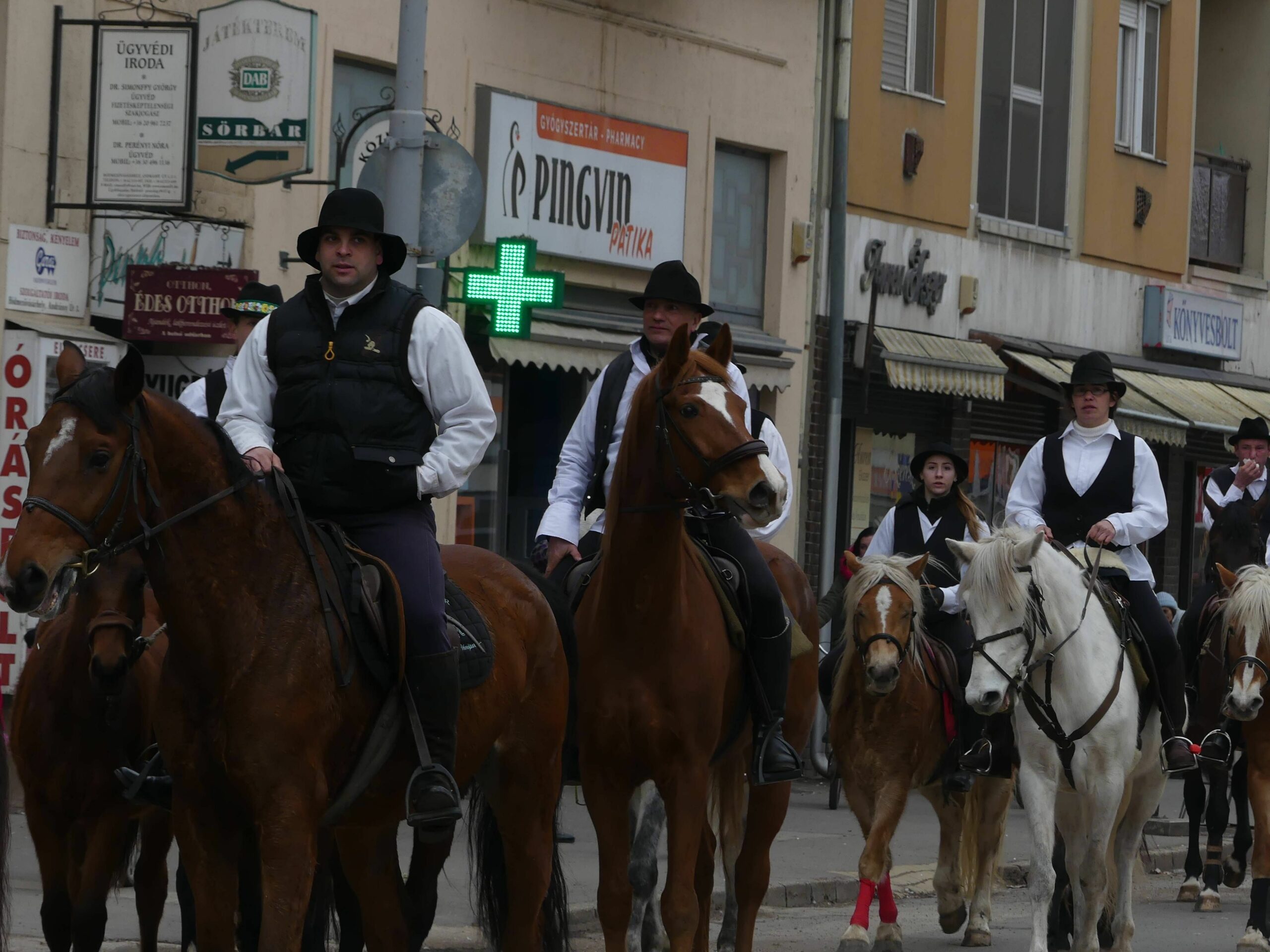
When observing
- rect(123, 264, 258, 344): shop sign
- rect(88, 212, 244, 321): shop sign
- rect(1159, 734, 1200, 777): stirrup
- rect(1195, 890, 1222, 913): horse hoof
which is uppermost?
rect(88, 212, 244, 321): shop sign

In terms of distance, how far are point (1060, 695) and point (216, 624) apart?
520cm

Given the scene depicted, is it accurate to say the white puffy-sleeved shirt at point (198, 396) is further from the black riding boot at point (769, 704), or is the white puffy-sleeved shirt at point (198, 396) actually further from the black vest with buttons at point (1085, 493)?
the black vest with buttons at point (1085, 493)

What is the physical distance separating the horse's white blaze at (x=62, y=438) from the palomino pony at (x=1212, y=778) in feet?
26.7

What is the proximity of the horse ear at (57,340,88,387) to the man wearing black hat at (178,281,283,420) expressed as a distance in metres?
2.46

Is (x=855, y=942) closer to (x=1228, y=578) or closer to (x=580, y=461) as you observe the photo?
(x=580, y=461)

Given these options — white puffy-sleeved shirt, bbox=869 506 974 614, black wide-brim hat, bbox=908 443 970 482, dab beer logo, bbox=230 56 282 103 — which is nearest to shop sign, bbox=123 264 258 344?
dab beer logo, bbox=230 56 282 103

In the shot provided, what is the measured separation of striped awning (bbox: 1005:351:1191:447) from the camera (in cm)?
2230

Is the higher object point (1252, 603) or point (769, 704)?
point (1252, 603)

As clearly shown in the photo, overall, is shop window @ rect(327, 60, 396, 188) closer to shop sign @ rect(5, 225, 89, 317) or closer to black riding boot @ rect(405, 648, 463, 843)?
shop sign @ rect(5, 225, 89, 317)

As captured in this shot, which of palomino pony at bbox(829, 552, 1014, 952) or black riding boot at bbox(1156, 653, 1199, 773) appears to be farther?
palomino pony at bbox(829, 552, 1014, 952)

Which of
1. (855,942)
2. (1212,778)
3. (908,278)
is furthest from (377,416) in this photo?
(908,278)

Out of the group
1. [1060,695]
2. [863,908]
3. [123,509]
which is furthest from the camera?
[1060,695]

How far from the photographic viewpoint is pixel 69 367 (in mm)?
5980

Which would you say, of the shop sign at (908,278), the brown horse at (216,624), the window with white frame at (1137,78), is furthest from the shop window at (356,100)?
the window with white frame at (1137,78)
